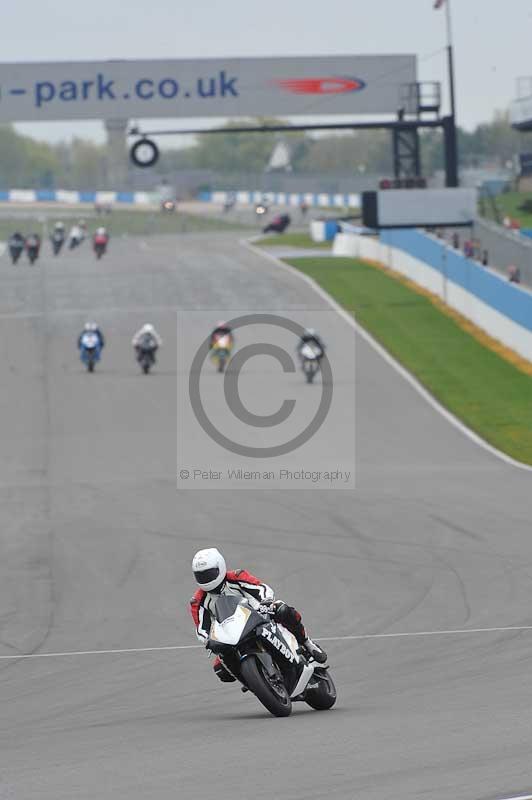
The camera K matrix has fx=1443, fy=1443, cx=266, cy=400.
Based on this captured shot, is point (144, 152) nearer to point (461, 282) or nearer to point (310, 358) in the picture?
point (461, 282)

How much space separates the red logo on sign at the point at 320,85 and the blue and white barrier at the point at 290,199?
2254 inches

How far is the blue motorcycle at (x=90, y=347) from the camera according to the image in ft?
120

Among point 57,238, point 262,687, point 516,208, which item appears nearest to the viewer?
point 262,687

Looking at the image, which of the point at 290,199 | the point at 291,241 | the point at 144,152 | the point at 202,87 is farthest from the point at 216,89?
the point at 290,199

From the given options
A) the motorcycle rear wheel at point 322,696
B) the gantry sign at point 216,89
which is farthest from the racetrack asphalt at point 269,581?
the gantry sign at point 216,89

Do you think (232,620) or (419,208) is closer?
(232,620)

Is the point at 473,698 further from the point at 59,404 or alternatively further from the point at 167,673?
the point at 59,404

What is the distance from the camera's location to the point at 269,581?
15.8 meters

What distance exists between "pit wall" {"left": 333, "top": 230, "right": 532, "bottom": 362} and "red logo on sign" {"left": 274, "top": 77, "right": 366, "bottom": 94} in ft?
19.2

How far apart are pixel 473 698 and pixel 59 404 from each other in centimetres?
2403

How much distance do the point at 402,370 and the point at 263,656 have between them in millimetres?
27799

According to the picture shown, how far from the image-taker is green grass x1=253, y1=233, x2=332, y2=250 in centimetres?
7469

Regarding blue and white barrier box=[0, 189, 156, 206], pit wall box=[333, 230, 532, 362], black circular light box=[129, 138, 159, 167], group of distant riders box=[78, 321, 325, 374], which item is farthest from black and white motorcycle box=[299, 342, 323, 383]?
blue and white barrier box=[0, 189, 156, 206]

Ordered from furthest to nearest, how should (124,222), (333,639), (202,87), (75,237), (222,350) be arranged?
(124,222), (75,237), (202,87), (222,350), (333,639)
